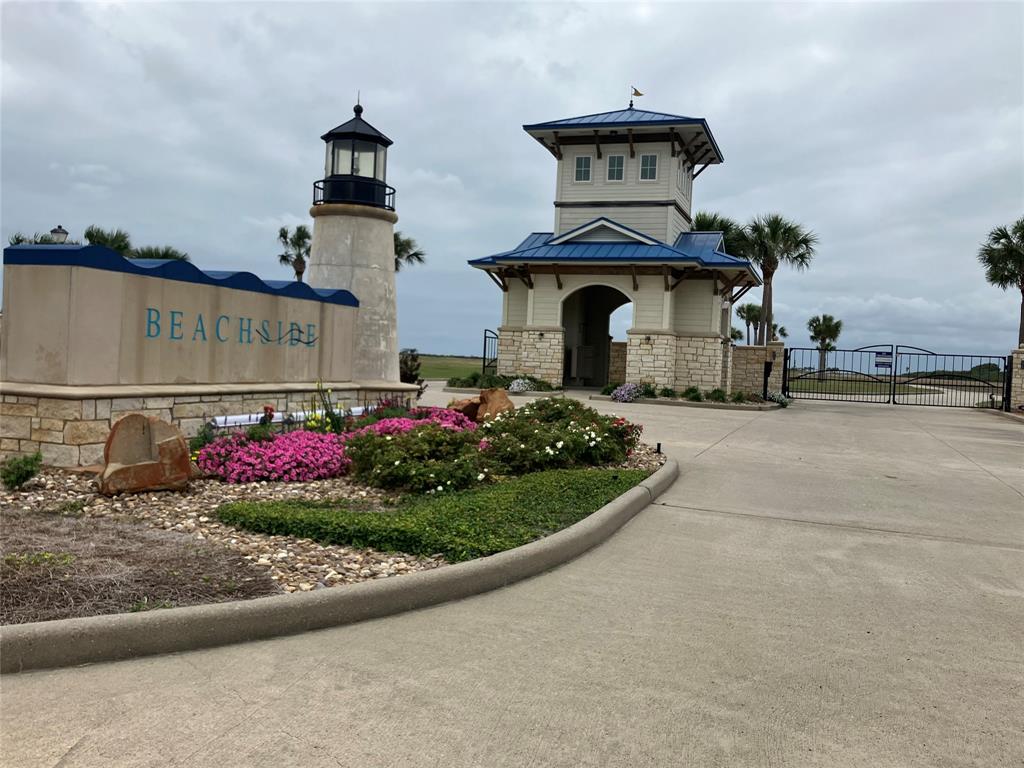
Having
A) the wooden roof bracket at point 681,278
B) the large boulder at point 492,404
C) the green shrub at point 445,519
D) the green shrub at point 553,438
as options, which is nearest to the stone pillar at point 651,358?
the wooden roof bracket at point 681,278

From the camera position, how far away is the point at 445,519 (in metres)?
6.40

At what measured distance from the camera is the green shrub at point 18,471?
7.34 metres

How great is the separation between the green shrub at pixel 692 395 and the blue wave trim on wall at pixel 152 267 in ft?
59.1

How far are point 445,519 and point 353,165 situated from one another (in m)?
9.46

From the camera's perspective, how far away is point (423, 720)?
3.43m

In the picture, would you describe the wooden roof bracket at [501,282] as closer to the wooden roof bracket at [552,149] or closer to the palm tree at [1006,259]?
the wooden roof bracket at [552,149]

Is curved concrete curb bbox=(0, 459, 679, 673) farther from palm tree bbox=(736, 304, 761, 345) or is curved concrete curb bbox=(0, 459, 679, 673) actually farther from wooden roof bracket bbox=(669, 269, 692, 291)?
palm tree bbox=(736, 304, 761, 345)

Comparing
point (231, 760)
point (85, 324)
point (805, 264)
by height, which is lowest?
point (231, 760)

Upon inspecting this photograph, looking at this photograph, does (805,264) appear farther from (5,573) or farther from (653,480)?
(5,573)

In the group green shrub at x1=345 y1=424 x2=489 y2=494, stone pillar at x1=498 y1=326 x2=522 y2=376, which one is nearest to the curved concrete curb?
green shrub at x1=345 y1=424 x2=489 y2=494

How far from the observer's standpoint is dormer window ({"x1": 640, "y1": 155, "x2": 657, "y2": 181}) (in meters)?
32.2

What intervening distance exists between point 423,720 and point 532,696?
1.80ft

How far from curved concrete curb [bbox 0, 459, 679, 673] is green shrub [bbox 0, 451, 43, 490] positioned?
13.3 ft

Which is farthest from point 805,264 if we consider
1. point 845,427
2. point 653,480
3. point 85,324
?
point 85,324
